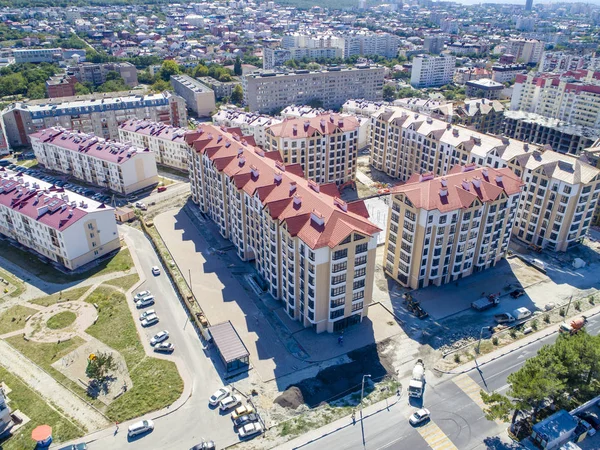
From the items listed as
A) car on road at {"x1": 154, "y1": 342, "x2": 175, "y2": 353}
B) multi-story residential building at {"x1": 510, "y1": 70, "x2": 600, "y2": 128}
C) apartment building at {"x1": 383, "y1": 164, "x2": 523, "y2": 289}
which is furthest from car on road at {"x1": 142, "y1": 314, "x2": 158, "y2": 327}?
multi-story residential building at {"x1": 510, "y1": 70, "x2": 600, "y2": 128}

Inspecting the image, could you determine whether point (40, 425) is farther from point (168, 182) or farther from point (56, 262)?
point (168, 182)

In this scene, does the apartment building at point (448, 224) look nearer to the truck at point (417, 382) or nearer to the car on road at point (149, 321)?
the truck at point (417, 382)

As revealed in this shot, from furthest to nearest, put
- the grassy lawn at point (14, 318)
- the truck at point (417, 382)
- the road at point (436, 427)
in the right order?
the grassy lawn at point (14, 318), the truck at point (417, 382), the road at point (436, 427)

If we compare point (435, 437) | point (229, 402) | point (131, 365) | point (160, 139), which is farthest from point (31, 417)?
point (160, 139)

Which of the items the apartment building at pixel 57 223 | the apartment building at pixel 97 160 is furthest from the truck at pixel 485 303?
the apartment building at pixel 97 160

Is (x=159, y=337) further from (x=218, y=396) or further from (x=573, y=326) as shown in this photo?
(x=573, y=326)

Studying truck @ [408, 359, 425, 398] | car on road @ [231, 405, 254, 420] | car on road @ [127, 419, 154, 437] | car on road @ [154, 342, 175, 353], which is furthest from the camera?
car on road @ [154, 342, 175, 353]

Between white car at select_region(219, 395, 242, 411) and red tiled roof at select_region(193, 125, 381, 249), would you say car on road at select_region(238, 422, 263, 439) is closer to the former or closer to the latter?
white car at select_region(219, 395, 242, 411)
